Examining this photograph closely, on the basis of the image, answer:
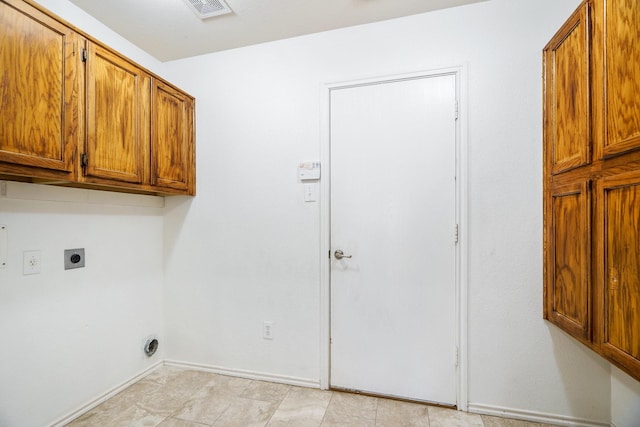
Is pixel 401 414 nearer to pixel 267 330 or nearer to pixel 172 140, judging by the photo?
pixel 267 330

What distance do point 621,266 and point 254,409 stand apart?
201 cm

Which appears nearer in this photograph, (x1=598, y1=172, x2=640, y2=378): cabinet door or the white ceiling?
(x1=598, y1=172, x2=640, y2=378): cabinet door

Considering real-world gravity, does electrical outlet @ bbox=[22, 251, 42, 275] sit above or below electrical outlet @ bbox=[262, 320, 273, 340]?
above

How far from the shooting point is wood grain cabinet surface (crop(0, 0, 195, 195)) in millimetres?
1260

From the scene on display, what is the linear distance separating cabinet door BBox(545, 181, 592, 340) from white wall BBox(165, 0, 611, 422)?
0.11m

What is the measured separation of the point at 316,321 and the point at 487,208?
1.35m

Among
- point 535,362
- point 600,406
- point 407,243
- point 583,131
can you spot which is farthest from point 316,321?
point 583,131

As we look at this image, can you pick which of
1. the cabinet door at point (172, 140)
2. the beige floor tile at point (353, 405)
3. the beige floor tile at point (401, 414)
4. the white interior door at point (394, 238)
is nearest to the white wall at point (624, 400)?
the white interior door at point (394, 238)

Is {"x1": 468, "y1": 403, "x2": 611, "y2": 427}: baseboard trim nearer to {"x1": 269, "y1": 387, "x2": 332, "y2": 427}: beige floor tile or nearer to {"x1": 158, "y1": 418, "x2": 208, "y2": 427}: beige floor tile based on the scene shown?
{"x1": 269, "y1": 387, "x2": 332, "y2": 427}: beige floor tile

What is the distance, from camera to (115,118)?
1722 mm

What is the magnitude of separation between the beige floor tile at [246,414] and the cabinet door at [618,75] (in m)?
2.18

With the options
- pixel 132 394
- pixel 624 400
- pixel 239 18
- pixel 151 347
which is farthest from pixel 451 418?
pixel 239 18

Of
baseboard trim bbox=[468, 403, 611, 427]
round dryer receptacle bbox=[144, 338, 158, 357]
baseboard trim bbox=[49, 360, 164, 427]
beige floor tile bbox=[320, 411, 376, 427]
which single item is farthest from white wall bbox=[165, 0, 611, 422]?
beige floor tile bbox=[320, 411, 376, 427]

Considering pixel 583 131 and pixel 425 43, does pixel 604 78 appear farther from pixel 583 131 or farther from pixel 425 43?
pixel 425 43
